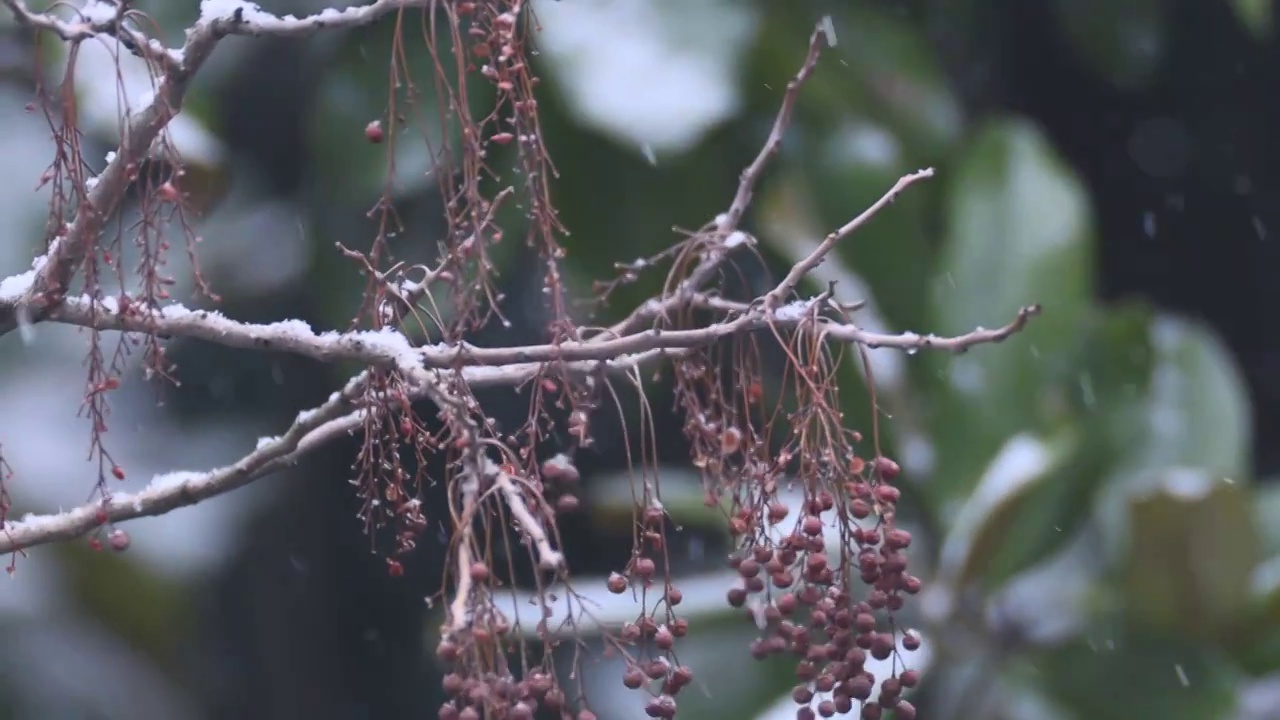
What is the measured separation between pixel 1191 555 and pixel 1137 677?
0.51 feet

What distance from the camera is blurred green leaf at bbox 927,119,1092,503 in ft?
5.27

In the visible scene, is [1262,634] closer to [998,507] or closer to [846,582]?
[998,507]

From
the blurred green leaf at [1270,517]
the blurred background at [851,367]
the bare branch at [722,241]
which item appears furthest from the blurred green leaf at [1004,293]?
the bare branch at [722,241]

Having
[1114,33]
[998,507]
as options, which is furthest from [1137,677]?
[1114,33]

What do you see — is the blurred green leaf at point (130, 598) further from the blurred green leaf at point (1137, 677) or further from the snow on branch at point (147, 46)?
the snow on branch at point (147, 46)

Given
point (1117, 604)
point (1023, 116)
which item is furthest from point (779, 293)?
Answer: point (1023, 116)

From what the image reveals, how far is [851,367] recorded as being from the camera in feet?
4.88

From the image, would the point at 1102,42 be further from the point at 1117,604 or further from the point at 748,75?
the point at 1117,604

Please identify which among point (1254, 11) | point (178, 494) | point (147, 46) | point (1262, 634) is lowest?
point (1262, 634)

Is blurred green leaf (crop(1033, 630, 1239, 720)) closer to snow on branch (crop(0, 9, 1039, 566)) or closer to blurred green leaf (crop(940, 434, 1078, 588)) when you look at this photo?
blurred green leaf (crop(940, 434, 1078, 588))

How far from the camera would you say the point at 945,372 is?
5.33ft

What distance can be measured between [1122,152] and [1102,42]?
330 mm

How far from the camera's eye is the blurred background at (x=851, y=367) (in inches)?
60.1

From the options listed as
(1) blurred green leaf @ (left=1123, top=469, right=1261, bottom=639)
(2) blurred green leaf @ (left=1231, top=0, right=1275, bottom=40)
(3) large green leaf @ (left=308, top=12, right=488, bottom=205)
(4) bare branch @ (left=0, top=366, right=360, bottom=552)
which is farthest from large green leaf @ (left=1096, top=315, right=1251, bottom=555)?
(4) bare branch @ (left=0, top=366, right=360, bottom=552)
